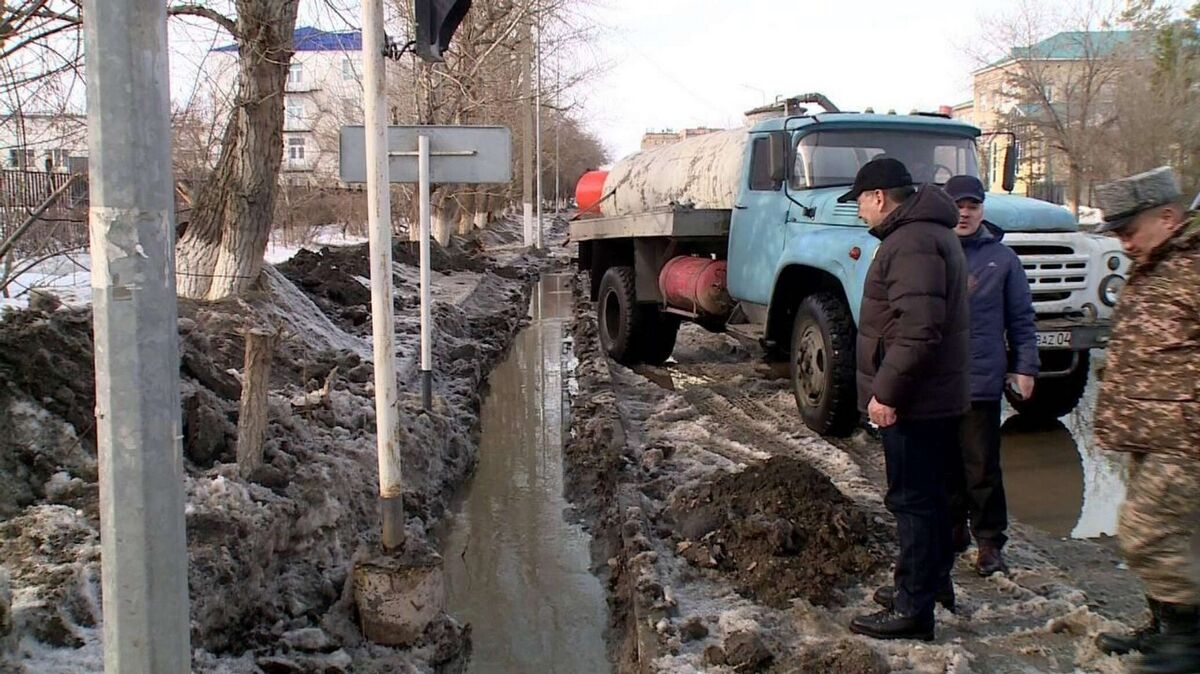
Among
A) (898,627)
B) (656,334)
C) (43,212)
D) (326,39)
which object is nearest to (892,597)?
(898,627)

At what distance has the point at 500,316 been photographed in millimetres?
14461

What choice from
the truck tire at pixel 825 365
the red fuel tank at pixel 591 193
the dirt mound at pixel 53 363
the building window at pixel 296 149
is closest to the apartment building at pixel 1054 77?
the red fuel tank at pixel 591 193

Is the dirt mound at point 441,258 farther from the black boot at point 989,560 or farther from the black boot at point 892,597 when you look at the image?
the black boot at point 892,597

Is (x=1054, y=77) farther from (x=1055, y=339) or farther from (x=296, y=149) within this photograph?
(x=1055, y=339)

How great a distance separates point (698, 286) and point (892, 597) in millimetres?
5342

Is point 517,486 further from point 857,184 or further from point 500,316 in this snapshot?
point 500,316

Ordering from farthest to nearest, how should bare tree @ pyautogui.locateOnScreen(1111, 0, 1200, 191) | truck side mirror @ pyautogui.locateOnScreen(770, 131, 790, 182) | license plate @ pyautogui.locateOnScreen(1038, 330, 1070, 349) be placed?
1. bare tree @ pyautogui.locateOnScreen(1111, 0, 1200, 191)
2. truck side mirror @ pyautogui.locateOnScreen(770, 131, 790, 182)
3. license plate @ pyautogui.locateOnScreen(1038, 330, 1070, 349)

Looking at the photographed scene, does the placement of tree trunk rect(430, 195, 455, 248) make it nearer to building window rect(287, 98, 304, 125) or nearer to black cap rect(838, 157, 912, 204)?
building window rect(287, 98, 304, 125)

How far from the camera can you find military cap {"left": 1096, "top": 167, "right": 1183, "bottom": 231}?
326 centimetres

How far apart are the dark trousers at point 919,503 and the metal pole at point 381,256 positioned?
2239mm

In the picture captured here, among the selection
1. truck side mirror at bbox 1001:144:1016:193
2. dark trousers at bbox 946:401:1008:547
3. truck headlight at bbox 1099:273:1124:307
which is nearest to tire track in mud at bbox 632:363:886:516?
dark trousers at bbox 946:401:1008:547

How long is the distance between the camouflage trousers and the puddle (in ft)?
7.31

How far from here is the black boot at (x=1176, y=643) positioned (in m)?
3.18

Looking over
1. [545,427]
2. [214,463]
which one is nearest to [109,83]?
[214,463]
